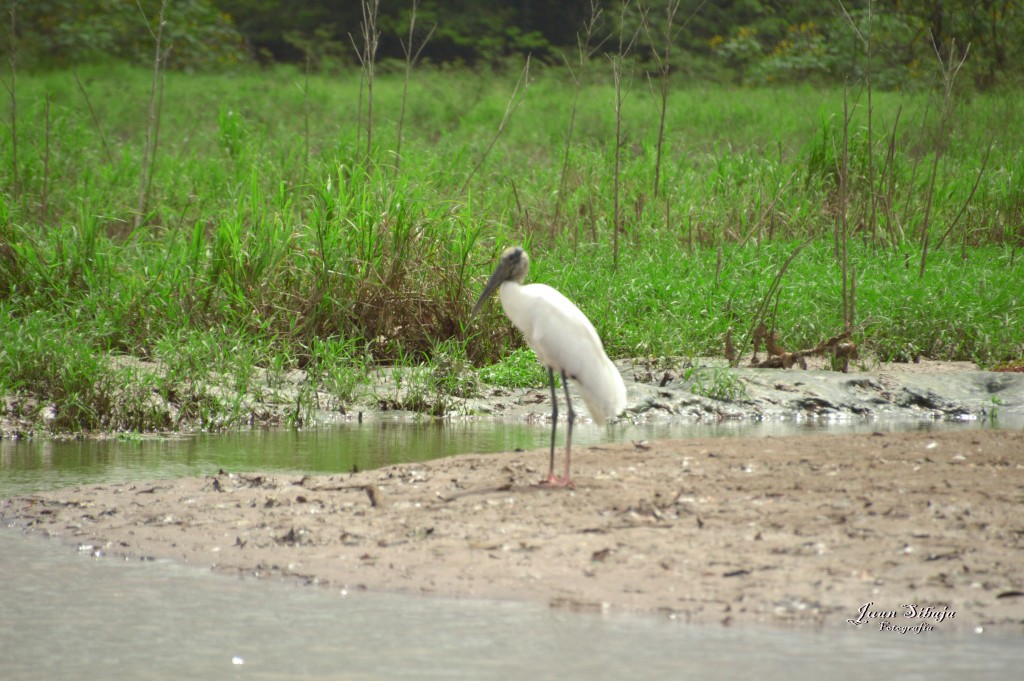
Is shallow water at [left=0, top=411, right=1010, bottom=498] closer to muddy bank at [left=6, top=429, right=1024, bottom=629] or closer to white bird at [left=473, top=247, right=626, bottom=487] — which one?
white bird at [left=473, top=247, right=626, bottom=487]

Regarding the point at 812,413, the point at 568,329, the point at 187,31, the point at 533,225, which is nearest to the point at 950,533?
the point at 568,329

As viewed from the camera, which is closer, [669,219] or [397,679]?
[397,679]

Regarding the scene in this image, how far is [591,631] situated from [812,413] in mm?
4556

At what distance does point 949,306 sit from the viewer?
9.17 m

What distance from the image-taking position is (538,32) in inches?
1094

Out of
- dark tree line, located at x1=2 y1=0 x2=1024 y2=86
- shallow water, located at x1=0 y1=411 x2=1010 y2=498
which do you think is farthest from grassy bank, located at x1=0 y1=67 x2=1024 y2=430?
dark tree line, located at x1=2 y1=0 x2=1024 y2=86

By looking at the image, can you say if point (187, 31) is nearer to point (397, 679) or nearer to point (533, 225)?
point (533, 225)

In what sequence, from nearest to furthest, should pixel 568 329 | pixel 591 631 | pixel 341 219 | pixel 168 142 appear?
1. pixel 591 631
2. pixel 568 329
3. pixel 341 219
4. pixel 168 142

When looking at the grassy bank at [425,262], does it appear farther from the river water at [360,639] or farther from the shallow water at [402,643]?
the shallow water at [402,643]

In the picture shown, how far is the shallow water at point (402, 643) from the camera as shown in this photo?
3.34m
